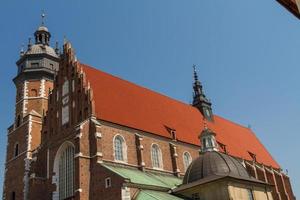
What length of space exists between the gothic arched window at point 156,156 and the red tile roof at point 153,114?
4.36 feet

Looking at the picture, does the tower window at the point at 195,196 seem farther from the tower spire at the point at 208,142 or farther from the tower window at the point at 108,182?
the tower window at the point at 108,182

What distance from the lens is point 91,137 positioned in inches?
1081

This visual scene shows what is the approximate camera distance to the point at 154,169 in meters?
30.8

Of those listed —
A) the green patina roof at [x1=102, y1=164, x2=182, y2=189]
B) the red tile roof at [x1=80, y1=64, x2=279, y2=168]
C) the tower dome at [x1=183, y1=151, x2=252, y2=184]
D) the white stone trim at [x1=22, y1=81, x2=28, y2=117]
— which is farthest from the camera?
the white stone trim at [x1=22, y1=81, x2=28, y2=117]

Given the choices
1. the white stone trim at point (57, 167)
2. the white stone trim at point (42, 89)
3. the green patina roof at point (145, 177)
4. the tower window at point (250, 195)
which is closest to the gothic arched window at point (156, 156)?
the green patina roof at point (145, 177)

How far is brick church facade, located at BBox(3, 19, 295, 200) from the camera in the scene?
26375 mm

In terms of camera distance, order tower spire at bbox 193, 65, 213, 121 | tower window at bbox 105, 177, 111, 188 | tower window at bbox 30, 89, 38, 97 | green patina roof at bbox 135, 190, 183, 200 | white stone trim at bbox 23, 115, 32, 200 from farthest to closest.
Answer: tower spire at bbox 193, 65, 213, 121 → tower window at bbox 30, 89, 38, 97 → white stone trim at bbox 23, 115, 32, 200 → tower window at bbox 105, 177, 111, 188 → green patina roof at bbox 135, 190, 183, 200

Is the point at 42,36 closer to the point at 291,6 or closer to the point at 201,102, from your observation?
the point at 201,102

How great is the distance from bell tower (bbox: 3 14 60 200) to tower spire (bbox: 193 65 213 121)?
18.3 meters

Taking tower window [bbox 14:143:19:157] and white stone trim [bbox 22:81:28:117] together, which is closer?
tower window [bbox 14:143:19:157]

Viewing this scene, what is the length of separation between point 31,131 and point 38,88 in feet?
16.4

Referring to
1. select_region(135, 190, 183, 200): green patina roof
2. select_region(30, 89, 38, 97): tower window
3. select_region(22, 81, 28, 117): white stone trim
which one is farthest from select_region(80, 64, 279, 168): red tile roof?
select_region(22, 81, 28, 117): white stone trim

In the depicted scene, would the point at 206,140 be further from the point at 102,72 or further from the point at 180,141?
the point at 102,72

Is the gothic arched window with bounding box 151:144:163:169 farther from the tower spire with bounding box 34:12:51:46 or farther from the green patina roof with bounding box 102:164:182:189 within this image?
the tower spire with bounding box 34:12:51:46
